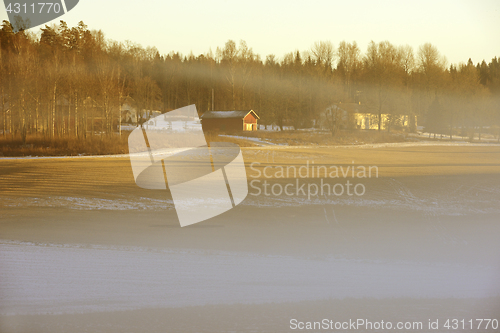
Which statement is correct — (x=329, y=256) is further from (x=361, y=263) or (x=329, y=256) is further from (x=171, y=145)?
(x=171, y=145)

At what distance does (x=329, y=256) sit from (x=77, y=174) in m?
13.4

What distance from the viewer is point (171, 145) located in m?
33.3

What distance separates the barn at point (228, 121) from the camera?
55.0 metres

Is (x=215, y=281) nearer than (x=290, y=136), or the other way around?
(x=215, y=281)

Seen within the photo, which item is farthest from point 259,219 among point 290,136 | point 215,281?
point 290,136

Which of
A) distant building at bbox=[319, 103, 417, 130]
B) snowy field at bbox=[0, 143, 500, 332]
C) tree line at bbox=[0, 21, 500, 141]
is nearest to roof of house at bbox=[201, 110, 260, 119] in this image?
tree line at bbox=[0, 21, 500, 141]

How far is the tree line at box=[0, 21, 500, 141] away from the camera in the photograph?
4412 cm

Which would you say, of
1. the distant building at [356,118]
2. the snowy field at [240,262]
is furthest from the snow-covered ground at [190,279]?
the distant building at [356,118]
